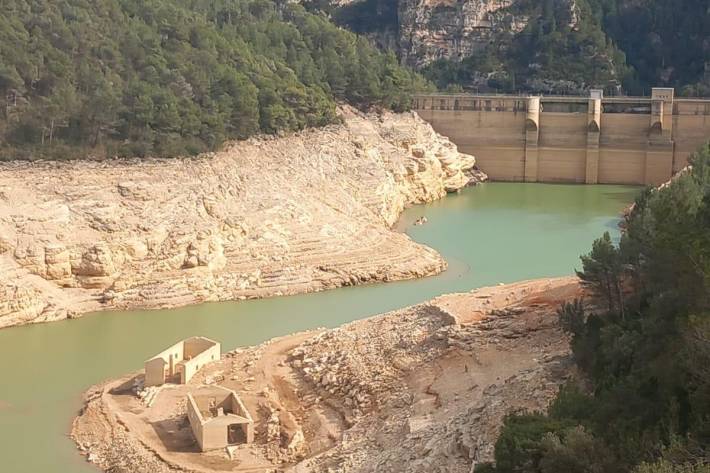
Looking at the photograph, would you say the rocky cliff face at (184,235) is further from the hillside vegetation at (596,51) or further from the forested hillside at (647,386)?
the hillside vegetation at (596,51)

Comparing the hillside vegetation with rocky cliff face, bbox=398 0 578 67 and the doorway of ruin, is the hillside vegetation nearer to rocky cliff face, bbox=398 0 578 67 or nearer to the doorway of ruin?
Answer: rocky cliff face, bbox=398 0 578 67

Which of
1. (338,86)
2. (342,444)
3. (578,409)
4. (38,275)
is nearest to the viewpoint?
(578,409)

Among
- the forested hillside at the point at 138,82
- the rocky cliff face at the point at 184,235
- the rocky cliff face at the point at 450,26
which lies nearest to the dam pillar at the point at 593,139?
the forested hillside at the point at 138,82

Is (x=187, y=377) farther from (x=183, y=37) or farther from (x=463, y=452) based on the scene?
(x=183, y=37)

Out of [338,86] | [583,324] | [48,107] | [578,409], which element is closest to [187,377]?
[583,324]

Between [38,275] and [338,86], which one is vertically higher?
[338,86]

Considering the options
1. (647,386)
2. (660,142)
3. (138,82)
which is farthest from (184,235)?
(660,142)

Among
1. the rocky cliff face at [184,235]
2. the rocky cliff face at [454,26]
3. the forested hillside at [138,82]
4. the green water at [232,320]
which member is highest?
the rocky cliff face at [454,26]
